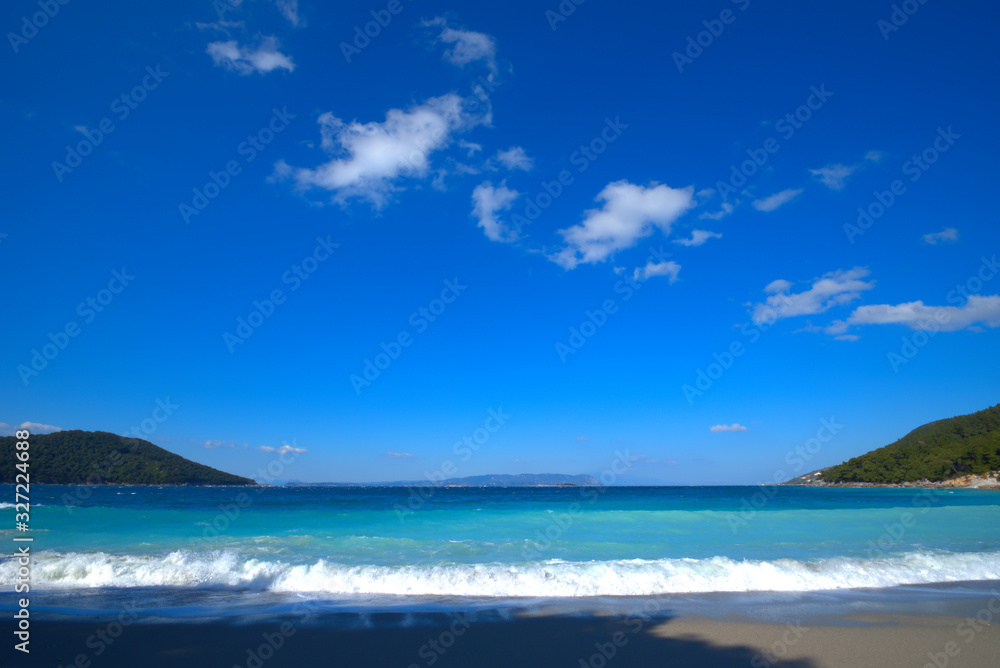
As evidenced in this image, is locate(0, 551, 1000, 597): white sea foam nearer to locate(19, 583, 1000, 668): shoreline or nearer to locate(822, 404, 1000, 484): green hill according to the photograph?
locate(19, 583, 1000, 668): shoreline

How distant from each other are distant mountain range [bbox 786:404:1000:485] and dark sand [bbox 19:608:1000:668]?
93122mm

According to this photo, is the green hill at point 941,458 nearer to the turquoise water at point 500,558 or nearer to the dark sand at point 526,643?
the turquoise water at point 500,558

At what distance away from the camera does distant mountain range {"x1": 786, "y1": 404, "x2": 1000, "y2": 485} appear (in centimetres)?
7356

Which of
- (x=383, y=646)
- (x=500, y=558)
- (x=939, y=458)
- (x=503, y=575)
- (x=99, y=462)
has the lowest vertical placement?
(x=939, y=458)

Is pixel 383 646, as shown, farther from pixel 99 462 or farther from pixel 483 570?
pixel 99 462

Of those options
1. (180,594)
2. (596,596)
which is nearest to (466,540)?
(596,596)

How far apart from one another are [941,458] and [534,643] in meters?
106

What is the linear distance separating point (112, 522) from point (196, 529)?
181 inches

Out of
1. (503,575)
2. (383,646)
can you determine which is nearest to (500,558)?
(503,575)

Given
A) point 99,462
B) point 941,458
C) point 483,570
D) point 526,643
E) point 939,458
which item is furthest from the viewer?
point 99,462

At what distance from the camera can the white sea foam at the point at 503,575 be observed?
9.62 m

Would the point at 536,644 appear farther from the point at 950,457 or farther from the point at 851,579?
the point at 950,457

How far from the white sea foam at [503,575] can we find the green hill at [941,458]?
8871 cm

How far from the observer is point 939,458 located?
263ft
